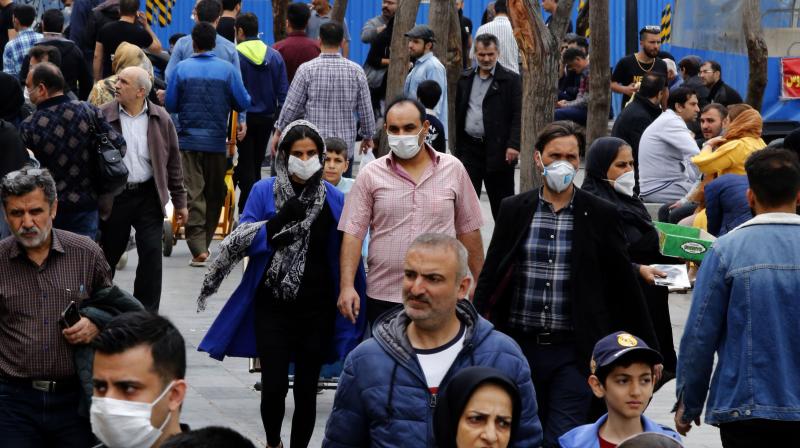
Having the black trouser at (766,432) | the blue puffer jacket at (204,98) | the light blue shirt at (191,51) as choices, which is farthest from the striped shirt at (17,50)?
the black trouser at (766,432)

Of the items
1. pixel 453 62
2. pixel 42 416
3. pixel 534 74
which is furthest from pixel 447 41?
pixel 42 416

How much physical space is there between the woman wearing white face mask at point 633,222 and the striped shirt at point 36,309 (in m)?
2.67

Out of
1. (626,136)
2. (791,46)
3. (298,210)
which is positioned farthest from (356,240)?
(791,46)

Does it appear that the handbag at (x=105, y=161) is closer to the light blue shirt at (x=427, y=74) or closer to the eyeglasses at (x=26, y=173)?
the eyeglasses at (x=26, y=173)

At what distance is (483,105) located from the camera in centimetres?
1416

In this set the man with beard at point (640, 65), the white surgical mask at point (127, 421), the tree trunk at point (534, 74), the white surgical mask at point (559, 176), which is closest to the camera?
the white surgical mask at point (127, 421)

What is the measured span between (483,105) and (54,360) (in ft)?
27.2

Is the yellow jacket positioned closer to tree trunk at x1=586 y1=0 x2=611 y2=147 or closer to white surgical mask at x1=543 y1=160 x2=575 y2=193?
tree trunk at x1=586 y1=0 x2=611 y2=147

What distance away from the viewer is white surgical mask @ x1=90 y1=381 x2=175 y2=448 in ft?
13.8

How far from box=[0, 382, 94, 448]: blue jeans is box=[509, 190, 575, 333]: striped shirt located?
193 cm

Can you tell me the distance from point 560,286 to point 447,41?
10.7m

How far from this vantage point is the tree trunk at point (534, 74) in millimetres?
13203

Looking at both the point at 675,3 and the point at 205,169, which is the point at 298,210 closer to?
the point at 205,169

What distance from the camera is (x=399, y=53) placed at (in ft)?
52.6
